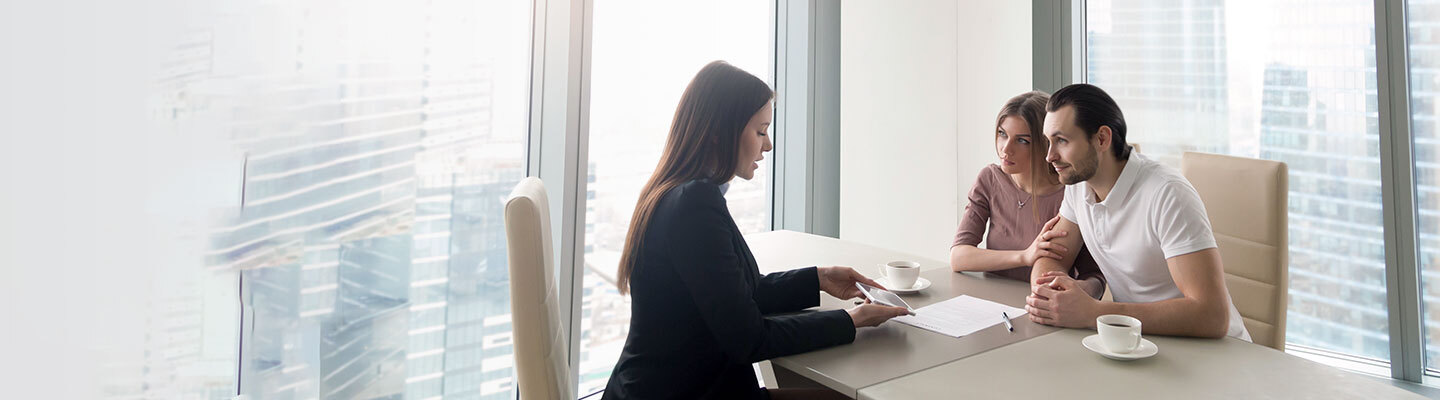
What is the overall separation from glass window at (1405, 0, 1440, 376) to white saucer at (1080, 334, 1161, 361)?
238cm

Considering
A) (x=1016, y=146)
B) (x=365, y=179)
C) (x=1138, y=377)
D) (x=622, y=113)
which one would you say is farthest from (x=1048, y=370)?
(x=622, y=113)

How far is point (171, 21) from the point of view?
137 cm

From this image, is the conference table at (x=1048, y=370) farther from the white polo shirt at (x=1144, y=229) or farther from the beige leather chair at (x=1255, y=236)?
the beige leather chair at (x=1255, y=236)

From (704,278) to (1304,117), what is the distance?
3.02 metres

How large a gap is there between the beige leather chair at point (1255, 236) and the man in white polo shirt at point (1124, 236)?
304 mm

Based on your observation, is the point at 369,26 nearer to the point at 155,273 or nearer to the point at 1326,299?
the point at 155,273

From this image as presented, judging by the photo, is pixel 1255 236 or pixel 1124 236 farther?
pixel 1255 236

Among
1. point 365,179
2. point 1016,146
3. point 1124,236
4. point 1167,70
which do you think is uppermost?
point 1167,70

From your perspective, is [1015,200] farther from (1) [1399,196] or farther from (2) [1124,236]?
(1) [1399,196]

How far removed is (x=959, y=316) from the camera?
1.46 meters

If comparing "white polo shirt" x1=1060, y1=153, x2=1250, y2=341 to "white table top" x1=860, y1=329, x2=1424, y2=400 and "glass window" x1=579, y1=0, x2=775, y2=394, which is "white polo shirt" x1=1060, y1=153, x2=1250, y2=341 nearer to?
"white table top" x1=860, y1=329, x2=1424, y2=400

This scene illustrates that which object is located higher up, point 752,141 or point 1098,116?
point 1098,116

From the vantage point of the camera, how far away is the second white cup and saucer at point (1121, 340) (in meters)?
1.18

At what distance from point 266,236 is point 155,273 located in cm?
27
